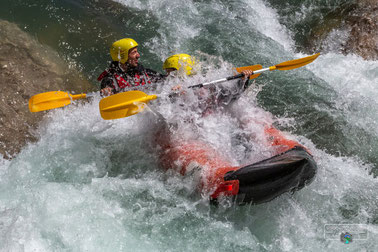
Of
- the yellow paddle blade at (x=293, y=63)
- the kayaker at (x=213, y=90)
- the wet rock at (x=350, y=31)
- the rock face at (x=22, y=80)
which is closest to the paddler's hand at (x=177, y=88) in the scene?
the kayaker at (x=213, y=90)

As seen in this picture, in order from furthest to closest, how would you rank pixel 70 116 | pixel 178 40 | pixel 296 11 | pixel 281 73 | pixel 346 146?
pixel 296 11 → pixel 178 40 → pixel 281 73 → pixel 70 116 → pixel 346 146

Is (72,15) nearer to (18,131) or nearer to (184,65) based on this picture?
(18,131)

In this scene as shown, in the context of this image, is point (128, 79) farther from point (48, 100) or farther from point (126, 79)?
point (48, 100)

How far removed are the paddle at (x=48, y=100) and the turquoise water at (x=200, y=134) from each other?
1.55ft

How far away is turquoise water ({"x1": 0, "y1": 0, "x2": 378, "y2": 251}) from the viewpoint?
12.2 ft

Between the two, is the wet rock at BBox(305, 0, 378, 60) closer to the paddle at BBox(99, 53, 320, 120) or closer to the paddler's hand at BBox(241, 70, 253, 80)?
the paddler's hand at BBox(241, 70, 253, 80)

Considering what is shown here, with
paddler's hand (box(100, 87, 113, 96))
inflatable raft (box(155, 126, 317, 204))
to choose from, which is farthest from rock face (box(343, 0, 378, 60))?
paddler's hand (box(100, 87, 113, 96))

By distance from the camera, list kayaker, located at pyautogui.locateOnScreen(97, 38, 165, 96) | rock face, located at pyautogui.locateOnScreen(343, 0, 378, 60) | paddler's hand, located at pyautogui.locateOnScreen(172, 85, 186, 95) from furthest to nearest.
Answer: rock face, located at pyautogui.locateOnScreen(343, 0, 378, 60) → kayaker, located at pyautogui.locateOnScreen(97, 38, 165, 96) → paddler's hand, located at pyautogui.locateOnScreen(172, 85, 186, 95)

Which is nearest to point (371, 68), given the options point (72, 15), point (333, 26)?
point (333, 26)

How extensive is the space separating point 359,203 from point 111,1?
19.0 ft

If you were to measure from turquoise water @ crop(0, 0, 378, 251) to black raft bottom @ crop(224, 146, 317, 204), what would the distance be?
0.32 metres

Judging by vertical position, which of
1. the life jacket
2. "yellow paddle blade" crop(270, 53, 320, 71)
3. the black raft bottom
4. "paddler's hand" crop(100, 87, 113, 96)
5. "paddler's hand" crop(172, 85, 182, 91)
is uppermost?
"yellow paddle blade" crop(270, 53, 320, 71)

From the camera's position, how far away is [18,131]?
5.38 metres

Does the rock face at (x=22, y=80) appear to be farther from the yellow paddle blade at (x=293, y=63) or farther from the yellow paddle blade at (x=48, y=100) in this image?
the yellow paddle blade at (x=293, y=63)
